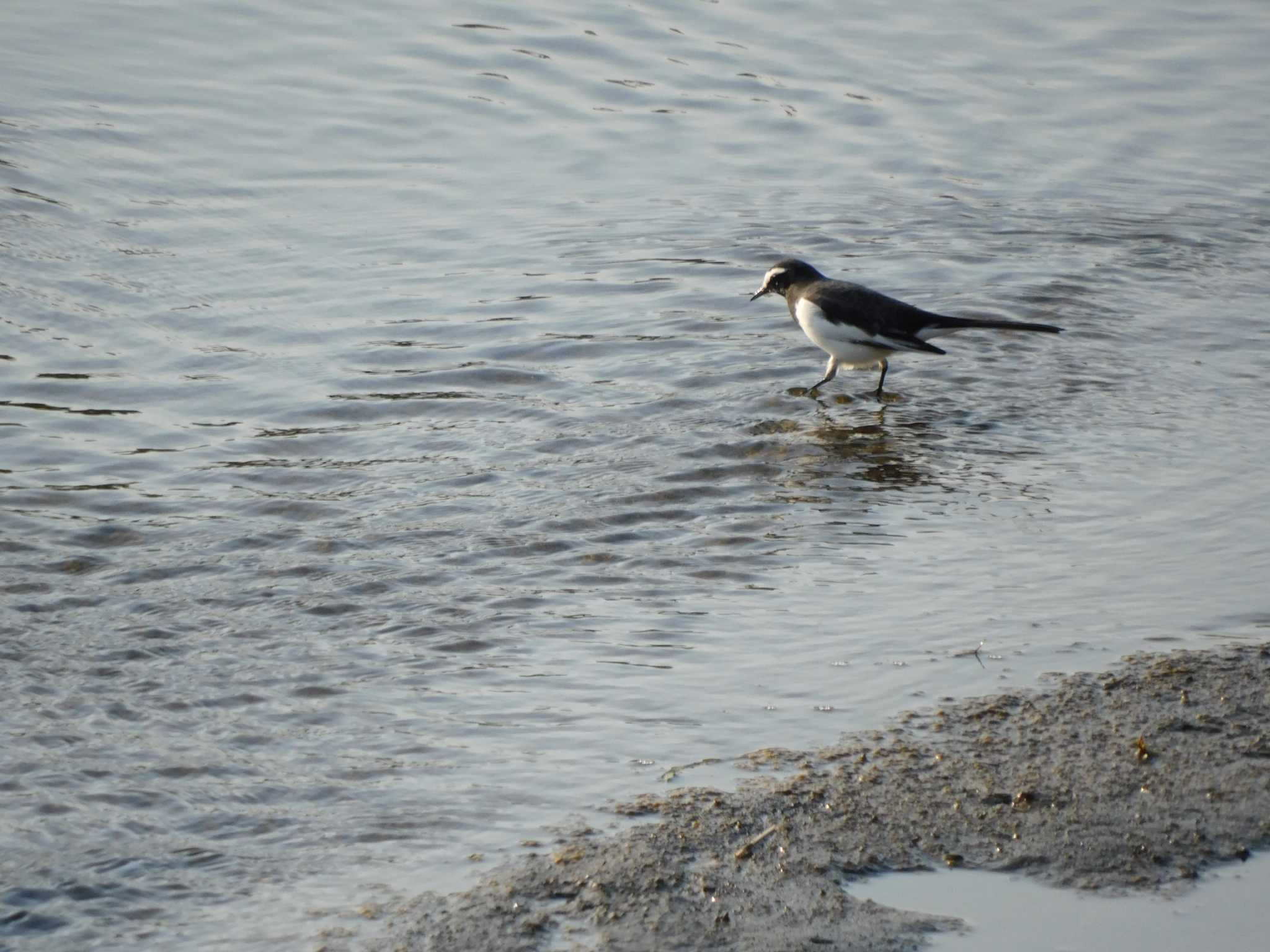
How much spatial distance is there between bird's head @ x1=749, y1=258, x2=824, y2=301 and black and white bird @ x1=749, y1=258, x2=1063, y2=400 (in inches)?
11.7

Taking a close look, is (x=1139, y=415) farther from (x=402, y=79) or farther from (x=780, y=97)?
(x=402, y=79)

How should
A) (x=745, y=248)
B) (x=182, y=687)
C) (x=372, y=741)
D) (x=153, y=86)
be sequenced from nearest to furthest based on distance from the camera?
1. (x=372, y=741)
2. (x=182, y=687)
3. (x=745, y=248)
4. (x=153, y=86)

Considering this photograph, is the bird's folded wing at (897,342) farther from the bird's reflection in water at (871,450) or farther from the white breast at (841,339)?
the bird's reflection in water at (871,450)

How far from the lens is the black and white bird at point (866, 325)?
9.41 m

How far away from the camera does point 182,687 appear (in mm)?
5641

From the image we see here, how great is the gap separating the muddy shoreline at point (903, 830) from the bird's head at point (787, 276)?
541 cm

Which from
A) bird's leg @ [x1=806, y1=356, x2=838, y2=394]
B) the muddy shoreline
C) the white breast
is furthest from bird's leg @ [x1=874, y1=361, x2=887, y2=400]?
the muddy shoreline

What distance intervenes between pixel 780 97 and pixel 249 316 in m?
7.09

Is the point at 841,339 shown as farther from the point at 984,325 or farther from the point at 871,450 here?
the point at 871,450

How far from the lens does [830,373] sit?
9.88 metres

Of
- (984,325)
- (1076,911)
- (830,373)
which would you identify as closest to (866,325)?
(830,373)

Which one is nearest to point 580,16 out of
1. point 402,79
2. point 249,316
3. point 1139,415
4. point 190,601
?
point 402,79

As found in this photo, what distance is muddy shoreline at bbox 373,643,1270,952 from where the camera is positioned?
4.02m

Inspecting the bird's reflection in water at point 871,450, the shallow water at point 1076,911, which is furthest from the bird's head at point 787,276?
the shallow water at point 1076,911
